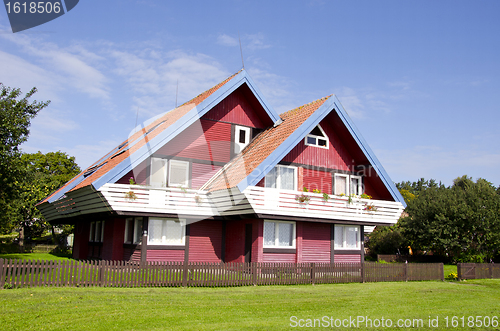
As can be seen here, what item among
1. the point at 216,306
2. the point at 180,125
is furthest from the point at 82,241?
the point at 216,306

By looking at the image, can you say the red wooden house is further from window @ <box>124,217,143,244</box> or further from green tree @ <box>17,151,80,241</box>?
green tree @ <box>17,151,80,241</box>

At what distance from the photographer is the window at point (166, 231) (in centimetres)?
2138

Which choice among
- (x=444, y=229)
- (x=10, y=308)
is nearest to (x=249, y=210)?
(x=10, y=308)

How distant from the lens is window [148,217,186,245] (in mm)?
21375

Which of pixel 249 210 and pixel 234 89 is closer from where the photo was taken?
pixel 249 210

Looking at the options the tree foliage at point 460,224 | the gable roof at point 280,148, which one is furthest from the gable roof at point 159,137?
the tree foliage at point 460,224

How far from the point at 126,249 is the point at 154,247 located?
7.29ft

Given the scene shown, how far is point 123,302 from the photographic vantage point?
12.8m

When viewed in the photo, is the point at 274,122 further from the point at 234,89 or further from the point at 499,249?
the point at 499,249

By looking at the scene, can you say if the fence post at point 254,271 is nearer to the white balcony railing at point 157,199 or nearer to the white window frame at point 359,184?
the white balcony railing at point 157,199

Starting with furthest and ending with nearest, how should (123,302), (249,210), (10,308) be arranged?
(249,210) < (123,302) < (10,308)

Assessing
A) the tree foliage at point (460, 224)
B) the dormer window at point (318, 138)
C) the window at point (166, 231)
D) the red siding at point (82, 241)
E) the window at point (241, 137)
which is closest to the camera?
the window at point (166, 231)

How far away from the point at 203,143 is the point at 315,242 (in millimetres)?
8141

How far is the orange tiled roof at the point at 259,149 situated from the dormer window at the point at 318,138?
Result: 1265mm
